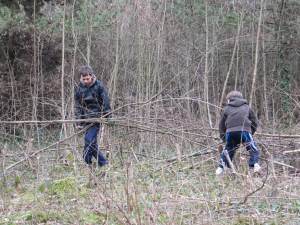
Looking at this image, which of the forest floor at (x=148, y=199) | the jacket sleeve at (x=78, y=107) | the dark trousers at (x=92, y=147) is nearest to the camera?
the forest floor at (x=148, y=199)

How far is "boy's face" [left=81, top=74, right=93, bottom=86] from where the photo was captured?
8820mm

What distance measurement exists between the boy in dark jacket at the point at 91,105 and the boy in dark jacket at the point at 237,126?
1949 millimetres

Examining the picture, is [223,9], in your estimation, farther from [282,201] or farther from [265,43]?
[282,201]

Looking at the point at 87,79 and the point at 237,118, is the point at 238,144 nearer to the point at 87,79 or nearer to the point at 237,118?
the point at 237,118

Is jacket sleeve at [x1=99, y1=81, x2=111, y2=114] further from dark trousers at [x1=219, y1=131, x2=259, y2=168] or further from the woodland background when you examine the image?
dark trousers at [x1=219, y1=131, x2=259, y2=168]

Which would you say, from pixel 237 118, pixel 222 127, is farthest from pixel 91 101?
pixel 237 118

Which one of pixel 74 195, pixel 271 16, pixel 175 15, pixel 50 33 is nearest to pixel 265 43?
pixel 271 16

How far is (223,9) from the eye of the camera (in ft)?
66.8

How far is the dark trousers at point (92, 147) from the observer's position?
8.73m

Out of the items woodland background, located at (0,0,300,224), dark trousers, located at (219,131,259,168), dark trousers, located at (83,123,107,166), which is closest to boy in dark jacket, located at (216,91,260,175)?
dark trousers, located at (219,131,259,168)

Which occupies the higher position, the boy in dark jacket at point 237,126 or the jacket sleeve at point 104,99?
the jacket sleeve at point 104,99

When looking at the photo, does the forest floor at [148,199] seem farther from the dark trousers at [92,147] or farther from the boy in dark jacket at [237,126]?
the boy in dark jacket at [237,126]

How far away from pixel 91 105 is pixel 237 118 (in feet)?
7.71

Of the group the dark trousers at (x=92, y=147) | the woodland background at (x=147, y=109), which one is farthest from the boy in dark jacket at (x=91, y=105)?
the woodland background at (x=147, y=109)
